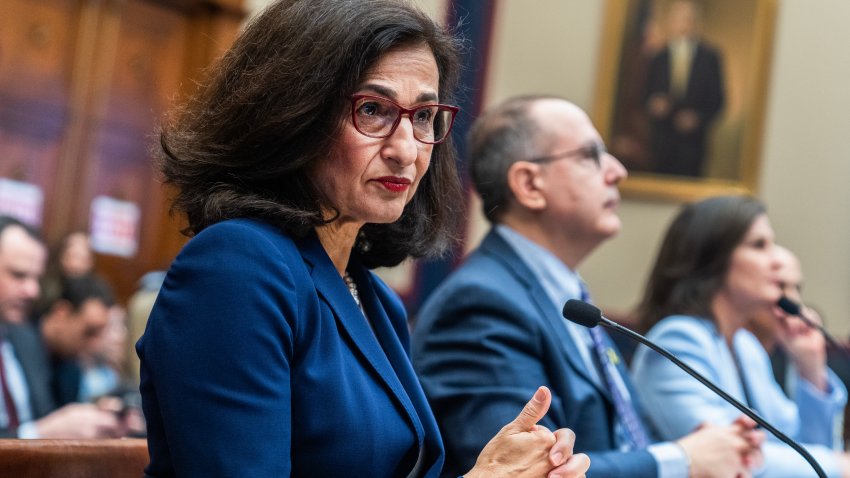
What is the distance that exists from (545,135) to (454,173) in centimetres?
82

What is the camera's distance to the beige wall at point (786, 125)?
24.0 feet

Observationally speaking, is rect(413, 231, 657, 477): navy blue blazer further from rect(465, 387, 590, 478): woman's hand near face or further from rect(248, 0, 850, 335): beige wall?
rect(248, 0, 850, 335): beige wall

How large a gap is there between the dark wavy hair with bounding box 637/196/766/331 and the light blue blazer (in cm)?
9

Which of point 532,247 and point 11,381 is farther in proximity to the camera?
point 11,381

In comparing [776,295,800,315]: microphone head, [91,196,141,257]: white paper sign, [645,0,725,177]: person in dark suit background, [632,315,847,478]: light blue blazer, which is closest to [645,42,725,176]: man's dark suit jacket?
[645,0,725,177]: person in dark suit background

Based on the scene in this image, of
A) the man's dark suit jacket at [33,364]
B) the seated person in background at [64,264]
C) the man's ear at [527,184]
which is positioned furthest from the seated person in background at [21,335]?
the man's ear at [527,184]

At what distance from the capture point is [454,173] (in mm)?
2117

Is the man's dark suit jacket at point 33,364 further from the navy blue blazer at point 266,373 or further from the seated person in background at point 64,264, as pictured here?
the navy blue blazer at point 266,373

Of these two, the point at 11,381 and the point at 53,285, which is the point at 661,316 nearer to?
the point at 11,381

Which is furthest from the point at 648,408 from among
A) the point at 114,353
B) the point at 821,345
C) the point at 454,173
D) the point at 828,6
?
the point at 828,6

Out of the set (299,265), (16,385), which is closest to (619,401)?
(299,265)

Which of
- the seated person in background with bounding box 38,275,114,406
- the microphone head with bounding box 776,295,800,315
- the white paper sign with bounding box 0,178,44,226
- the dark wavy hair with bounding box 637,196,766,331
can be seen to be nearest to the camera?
the microphone head with bounding box 776,295,800,315

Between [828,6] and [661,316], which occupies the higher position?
[828,6]

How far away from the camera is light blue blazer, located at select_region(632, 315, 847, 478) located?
3.03 meters
